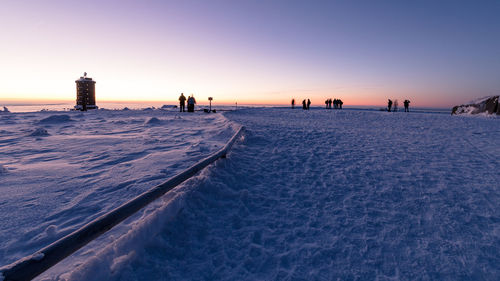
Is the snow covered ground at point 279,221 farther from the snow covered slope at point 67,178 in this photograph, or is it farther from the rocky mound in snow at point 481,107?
the rocky mound in snow at point 481,107

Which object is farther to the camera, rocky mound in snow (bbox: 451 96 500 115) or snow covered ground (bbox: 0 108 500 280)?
rocky mound in snow (bbox: 451 96 500 115)

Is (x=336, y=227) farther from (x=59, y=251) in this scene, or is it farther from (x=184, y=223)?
(x=59, y=251)

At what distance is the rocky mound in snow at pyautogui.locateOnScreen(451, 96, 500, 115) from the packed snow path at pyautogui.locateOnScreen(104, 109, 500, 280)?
20.9 metres

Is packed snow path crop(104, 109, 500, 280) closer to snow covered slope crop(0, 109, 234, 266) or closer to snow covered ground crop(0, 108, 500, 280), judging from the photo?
snow covered ground crop(0, 108, 500, 280)

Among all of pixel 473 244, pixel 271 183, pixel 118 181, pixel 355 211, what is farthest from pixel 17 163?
pixel 473 244

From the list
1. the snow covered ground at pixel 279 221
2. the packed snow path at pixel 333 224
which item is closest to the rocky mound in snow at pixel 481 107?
the packed snow path at pixel 333 224

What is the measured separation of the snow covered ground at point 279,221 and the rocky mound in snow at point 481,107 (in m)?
21.6

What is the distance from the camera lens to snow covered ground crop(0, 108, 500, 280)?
264 centimetres

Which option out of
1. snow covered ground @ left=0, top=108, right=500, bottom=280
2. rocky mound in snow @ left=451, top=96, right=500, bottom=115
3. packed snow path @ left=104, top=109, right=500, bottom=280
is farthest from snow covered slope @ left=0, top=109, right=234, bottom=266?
rocky mound in snow @ left=451, top=96, right=500, bottom=115

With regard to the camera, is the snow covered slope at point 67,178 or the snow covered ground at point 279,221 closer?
the snow covered ground at point 279,221

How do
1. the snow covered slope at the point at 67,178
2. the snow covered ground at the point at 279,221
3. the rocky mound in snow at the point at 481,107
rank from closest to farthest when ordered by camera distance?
the snow covered ground at the point at 279,221 < the snow covered slope at the point at 67,178 < the rocky mound in snow at the point at 481,107

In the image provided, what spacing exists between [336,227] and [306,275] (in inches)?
45.9

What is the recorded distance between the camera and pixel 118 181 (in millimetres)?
4301

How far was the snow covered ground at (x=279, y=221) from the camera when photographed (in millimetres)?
2639
